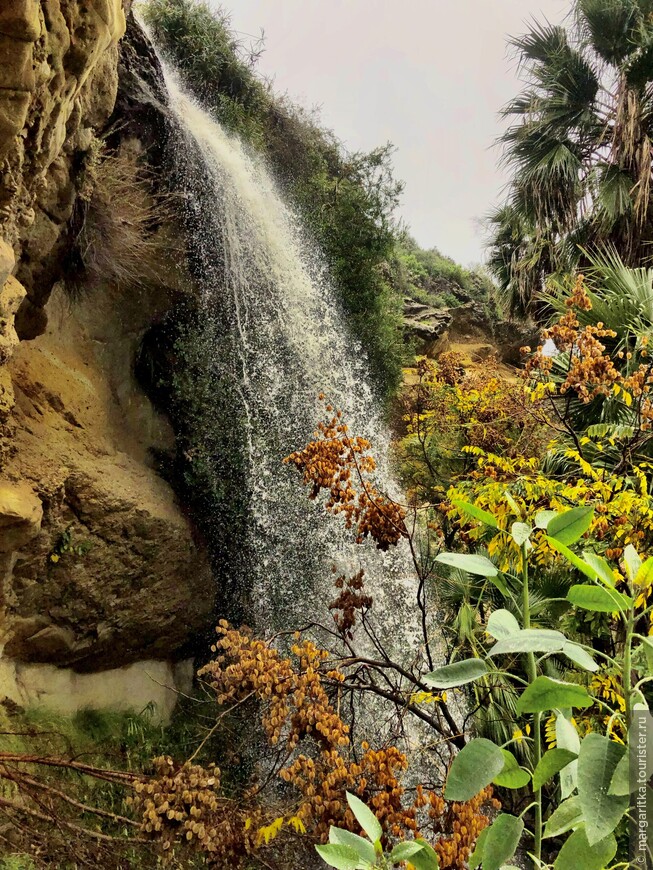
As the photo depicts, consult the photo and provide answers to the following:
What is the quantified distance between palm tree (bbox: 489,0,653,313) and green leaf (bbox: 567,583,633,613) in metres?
6.12

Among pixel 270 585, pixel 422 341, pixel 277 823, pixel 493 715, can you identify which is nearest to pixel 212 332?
pixel 270 585

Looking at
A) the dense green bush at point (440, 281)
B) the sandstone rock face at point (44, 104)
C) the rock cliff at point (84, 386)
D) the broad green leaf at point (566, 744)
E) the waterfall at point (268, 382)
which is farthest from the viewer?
the dense green bush at point (440, 281)

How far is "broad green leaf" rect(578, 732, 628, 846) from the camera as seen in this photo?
68cm

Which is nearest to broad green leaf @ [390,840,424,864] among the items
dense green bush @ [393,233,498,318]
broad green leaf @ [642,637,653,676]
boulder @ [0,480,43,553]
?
broad green leaf @ [642,637,653,676]

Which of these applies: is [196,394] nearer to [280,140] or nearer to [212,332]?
[212,332]

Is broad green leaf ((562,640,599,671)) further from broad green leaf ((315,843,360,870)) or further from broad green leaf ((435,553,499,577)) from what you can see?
broad green leaf ((315,843,360,870))

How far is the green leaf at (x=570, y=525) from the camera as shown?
95 cm

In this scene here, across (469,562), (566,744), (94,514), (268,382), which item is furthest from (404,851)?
(268,382)

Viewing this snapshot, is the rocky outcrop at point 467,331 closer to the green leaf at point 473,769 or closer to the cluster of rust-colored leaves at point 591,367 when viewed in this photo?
the cluster of rust-colored leaves at point 591,367

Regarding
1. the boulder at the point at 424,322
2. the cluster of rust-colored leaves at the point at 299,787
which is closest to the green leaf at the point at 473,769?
the cluster of rust-colored leaves at the point at 299,787

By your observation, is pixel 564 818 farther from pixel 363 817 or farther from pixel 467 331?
pixel 467 331

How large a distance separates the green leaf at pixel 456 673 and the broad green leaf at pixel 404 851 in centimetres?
22

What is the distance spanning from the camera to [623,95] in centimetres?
633

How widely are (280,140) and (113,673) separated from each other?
8299mm
